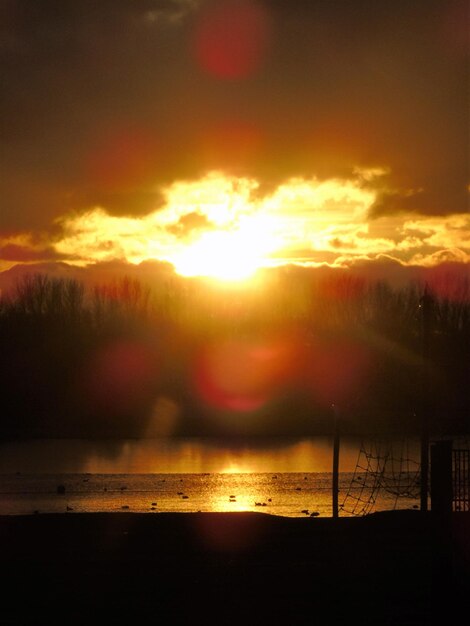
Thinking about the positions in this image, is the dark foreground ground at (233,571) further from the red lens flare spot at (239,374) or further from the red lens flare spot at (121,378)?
the red lens flare spot at (239,374)

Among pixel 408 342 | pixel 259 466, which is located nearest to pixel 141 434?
pixel 259 466

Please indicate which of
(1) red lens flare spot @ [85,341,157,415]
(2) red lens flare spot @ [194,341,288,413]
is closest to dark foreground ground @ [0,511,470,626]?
(1) red lens flare spot @ [85,341,157,415]

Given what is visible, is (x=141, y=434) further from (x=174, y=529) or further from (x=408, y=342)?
(x=174, y=529)

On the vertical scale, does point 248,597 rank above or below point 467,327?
below

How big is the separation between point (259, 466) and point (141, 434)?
1924 cm

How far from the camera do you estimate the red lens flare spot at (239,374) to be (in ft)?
236

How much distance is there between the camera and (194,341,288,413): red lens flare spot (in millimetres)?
71938

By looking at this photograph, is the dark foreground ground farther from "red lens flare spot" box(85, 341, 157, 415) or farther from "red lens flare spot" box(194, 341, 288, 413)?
"red lens flare spot" box(194, 341, 288, 413)

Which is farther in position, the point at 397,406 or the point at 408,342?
the point at 408,342

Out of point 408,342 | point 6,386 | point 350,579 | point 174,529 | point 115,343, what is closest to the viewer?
point 350,579

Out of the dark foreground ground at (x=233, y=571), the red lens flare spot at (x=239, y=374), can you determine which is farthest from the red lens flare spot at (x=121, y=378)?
the dark foreground ground at (x=233, y=571)

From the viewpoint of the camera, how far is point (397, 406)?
57.0 meters

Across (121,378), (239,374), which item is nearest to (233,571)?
(121,378)

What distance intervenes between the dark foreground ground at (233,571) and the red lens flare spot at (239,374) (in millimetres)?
52008
